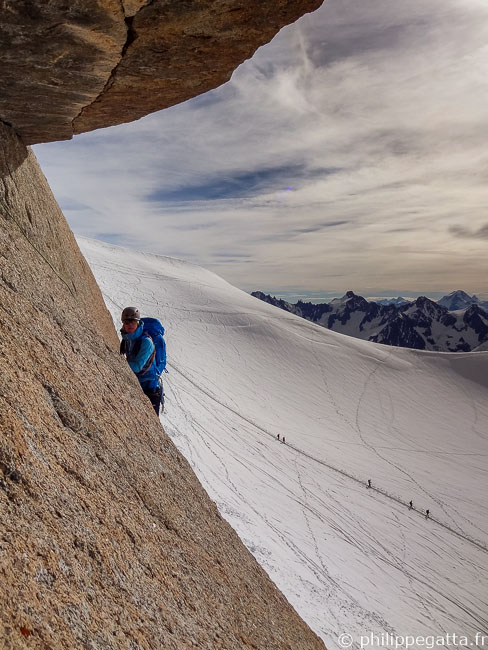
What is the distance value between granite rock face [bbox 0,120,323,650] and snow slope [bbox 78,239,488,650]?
10362 mm

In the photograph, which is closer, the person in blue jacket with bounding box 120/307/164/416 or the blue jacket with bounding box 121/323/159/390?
the person in blue jacket with bounding box 120/307/164/416

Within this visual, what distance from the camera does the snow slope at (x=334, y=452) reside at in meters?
17.4

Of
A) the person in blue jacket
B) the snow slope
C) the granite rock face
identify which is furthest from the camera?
the snow slope

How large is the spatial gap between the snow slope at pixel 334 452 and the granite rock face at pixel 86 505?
1036 cm

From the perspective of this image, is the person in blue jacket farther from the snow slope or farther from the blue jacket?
the snow slope

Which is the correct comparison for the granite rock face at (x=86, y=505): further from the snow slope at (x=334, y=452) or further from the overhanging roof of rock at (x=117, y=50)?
the snow slope at (x=334, y=452)

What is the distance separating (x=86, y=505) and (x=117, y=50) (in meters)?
4.11

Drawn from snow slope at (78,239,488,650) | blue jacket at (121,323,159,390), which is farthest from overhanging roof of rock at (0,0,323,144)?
snow slope at (78,239,488,650)

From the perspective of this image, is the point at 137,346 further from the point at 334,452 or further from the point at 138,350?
the point at 334,452

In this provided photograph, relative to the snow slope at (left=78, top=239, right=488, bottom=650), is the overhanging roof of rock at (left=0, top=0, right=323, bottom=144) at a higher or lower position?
higher

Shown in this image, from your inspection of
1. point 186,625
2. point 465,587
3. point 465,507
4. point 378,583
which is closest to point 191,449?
point 378,583

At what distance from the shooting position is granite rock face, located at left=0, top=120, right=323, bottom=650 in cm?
211

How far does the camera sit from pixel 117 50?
356cm

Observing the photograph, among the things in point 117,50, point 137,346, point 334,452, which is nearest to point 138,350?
point 137,346
